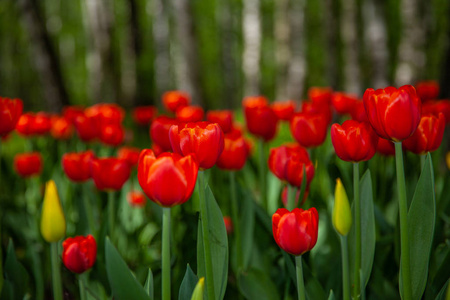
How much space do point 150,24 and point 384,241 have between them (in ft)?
62.8

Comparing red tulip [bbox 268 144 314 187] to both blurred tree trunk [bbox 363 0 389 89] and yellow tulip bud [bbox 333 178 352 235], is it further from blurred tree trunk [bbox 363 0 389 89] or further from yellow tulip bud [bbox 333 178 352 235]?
blurred tree trunk [bbox 363 0 389 89]

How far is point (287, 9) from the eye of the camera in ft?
33.9

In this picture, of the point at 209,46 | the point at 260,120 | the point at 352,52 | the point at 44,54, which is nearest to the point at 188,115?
the point at 260,120

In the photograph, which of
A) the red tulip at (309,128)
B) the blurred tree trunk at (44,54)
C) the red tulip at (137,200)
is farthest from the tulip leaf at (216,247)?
the blurred tree trunk at (44,54)

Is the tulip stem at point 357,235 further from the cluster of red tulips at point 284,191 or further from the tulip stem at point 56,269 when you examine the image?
the tulip stem at point 56,269

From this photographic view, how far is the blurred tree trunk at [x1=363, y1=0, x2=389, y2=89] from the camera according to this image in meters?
4.95

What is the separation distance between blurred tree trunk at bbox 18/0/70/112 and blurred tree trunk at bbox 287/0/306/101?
4844 millimetres

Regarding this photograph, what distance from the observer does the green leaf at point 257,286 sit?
4.38 feet

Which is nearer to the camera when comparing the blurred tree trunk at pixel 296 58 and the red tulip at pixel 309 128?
the red tulip at pixel 309 128

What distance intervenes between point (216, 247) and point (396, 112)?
0.51m

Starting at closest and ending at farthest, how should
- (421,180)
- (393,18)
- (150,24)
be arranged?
1. (421,180)
2. (393,18)
3. (150,24)

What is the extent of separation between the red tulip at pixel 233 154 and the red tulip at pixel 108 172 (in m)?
0.33

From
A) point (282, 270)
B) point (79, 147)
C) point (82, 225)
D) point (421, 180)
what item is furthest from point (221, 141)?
point (79, 147)

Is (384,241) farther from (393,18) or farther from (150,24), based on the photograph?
(150,24)
